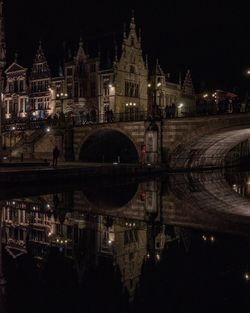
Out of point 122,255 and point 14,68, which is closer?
point 122,255

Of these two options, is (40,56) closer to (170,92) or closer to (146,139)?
(170,92)

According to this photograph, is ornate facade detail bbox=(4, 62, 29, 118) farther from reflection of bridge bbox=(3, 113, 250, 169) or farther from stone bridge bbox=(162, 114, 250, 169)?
stone bridge bbox=(162, 114, 250, 169)

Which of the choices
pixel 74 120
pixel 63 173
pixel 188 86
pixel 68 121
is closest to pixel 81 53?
pixel 74 120

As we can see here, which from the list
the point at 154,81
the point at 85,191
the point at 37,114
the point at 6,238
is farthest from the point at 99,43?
the point at 6,238

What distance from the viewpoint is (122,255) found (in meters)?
12.1

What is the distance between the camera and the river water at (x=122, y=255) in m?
8.62

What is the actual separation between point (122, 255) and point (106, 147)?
43.4 metres

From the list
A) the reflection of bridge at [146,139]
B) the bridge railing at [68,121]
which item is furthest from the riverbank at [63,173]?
the bridge railing at [68,121]

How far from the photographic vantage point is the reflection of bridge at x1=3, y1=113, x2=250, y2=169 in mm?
39953

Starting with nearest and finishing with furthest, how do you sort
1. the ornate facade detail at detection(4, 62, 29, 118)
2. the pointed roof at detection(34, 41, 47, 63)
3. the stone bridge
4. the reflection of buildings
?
1. the reflection of buildings
2. the stone bridge
3. the pointed roof at detection(34, 41, 47, 63)
4. the ornate facade detail at detection(4, 62, 29, 118)

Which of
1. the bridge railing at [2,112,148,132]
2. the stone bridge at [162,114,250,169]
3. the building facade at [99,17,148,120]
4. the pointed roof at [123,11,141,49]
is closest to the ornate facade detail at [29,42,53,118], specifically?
the bridge railing at [2,112,148,132]

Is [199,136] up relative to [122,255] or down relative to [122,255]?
up

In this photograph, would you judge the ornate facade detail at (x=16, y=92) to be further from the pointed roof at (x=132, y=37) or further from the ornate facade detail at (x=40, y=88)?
the pointed roof at (x=132, y=37)

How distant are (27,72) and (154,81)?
21.6 metres
